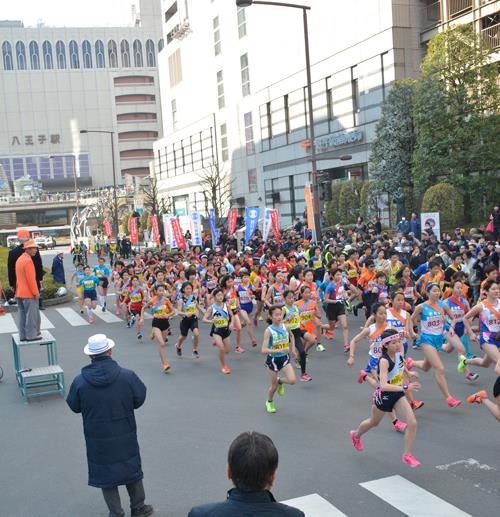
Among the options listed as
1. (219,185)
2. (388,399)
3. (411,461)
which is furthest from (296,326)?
(219,185)

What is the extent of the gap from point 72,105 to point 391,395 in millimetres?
106696

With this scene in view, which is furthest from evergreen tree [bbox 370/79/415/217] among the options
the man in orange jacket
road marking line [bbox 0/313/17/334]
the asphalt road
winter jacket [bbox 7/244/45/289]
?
the man in orange jacket

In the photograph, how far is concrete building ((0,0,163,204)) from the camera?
340 ft

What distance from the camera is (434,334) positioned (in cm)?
970

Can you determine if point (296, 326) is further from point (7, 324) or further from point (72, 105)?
point (72, 105)

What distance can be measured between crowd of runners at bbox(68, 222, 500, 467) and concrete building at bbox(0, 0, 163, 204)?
84293 millimetres

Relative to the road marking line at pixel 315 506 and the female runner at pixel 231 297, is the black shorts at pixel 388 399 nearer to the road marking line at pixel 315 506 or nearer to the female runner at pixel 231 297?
the road marking line at pixel 315 506

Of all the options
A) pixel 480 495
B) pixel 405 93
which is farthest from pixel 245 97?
pixel 480 495

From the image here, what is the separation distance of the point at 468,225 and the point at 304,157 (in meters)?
16.9

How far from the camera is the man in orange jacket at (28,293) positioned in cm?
1075

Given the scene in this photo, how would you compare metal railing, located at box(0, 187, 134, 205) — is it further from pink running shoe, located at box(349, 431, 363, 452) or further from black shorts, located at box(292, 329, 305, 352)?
pink running shoe, located at box(349, 431, 363, 452)

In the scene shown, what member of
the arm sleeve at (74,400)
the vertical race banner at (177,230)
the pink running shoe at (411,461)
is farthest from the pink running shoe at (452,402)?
the vertical race banner at (177,230)

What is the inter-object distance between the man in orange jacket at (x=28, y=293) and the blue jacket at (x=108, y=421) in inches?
209

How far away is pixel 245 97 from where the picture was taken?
5156cm
